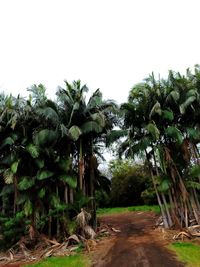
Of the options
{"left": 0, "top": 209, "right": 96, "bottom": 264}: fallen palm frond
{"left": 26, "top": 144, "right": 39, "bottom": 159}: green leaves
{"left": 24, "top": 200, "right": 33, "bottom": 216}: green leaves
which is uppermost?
{"left": 26, "top": 144, "right": 39, "bottom": 159}: green leaves

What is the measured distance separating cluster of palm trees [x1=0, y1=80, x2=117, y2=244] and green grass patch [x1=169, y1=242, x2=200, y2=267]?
514cm

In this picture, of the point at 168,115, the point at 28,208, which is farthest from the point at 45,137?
the point at 168,115

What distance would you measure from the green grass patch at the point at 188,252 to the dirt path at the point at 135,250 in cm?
34

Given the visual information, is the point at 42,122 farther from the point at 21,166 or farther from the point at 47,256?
the point at 47,256

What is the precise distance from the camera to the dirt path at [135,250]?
12.0 metres

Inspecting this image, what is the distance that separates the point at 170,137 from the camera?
60.4 ft

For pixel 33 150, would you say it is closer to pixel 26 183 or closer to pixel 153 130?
pixel 26 183

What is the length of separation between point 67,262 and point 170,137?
906 cm

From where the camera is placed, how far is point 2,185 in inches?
764

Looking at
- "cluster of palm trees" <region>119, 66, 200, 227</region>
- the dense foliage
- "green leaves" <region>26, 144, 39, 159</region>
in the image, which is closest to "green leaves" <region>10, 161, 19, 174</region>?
"green leaves" <region>26, 144, 39, 159</region>

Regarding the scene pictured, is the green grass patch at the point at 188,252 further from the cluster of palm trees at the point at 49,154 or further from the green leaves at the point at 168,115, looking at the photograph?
the green leaves at the point at 168,115

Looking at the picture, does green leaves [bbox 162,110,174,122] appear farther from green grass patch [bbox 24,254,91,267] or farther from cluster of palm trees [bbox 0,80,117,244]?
green grass patch [bbox 24,254,91,267]

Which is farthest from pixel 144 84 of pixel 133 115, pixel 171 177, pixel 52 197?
pixel 52 197

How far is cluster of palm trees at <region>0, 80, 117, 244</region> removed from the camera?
16.5 meters
